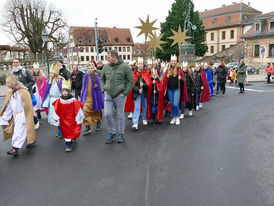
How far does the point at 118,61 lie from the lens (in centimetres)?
548

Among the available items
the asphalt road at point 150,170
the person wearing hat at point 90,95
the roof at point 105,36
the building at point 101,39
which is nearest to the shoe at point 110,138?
the asphalt road at point 150,170

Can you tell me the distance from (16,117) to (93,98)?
192 centimetres

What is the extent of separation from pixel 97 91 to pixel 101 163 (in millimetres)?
2429

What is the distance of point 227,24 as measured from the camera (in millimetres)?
59031

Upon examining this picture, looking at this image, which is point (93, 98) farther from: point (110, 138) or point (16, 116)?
point (16, 116)

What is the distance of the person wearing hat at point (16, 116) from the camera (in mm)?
5098

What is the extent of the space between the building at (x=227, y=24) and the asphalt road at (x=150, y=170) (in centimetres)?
5222

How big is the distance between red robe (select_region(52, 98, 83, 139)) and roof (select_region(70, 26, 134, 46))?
68980 mm

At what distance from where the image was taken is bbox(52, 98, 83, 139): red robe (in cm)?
527

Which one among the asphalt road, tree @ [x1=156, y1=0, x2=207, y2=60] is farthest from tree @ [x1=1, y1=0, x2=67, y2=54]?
the asphalt road

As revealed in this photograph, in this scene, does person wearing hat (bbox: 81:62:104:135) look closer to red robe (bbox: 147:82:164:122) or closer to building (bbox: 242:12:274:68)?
red robe (bbox: 147:82:164:122)

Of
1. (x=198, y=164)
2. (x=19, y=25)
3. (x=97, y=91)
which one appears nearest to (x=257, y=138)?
(x=198, y=164)

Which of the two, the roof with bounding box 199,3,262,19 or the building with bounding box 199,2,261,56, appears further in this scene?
the roof with bounding box 199,3,262,19

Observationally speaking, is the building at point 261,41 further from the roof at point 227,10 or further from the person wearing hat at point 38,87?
the person wearing hat at point 38,87
